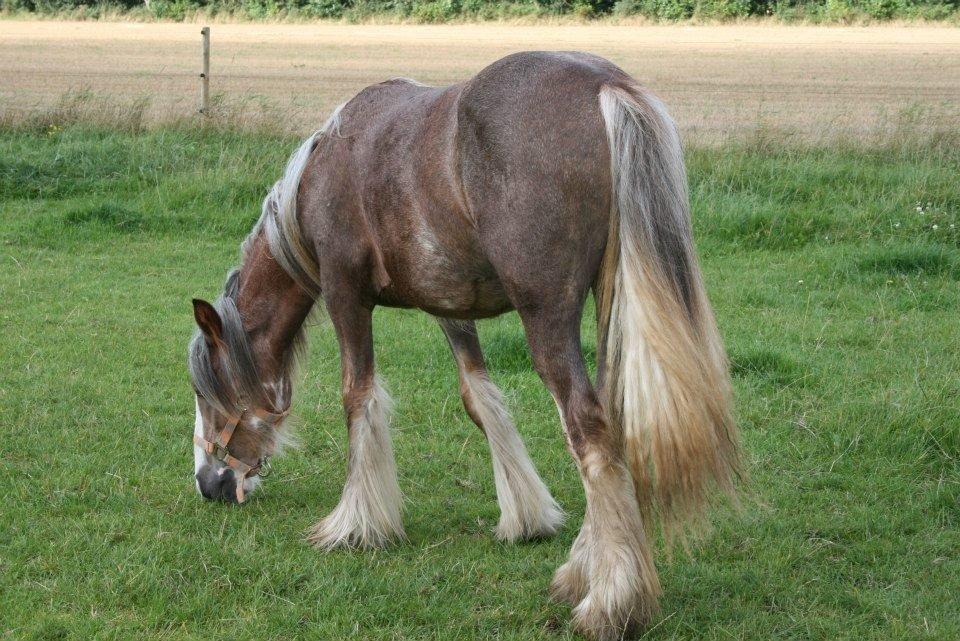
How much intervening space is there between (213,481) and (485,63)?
977 inches

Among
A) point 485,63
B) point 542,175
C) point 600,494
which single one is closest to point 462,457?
point 600,494

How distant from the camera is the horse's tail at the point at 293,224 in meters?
4.21

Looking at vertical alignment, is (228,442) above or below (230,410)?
below

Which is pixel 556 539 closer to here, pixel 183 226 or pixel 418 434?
pixel 418 434

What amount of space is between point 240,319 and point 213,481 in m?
0.76

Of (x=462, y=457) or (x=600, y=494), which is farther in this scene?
(x=462, y=457)

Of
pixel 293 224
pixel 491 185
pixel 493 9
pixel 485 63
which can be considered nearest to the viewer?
pixel 491 185

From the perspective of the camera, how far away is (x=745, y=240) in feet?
29.7

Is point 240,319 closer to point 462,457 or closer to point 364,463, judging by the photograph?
point 364,463

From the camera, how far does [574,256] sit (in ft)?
10.6

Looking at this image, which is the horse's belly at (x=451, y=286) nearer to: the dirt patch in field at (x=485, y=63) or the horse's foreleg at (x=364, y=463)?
the horse's foreleg at (x=364, y=463)

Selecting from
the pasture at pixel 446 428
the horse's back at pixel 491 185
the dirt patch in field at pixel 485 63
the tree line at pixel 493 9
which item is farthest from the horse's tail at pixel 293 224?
the tree line at pixel 493 9

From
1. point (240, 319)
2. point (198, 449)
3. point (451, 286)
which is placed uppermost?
point (451, 286)

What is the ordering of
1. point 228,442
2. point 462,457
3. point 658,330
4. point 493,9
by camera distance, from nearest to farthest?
1. point 658,330
2. point 228,442
3. point 462,457
4. point 493,9
